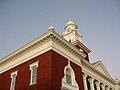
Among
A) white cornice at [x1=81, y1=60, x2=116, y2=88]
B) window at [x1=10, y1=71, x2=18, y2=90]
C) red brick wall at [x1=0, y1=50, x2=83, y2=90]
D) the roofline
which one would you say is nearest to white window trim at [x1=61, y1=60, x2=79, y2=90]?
red brick wall at [x1=0, y1=50, x2=83, y2=90]

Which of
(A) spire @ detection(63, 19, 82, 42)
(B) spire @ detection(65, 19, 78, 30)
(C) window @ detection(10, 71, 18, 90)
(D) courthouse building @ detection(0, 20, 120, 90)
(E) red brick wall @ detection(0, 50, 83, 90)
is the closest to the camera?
(E) red brick wall @ detection(0, 50, 83, 90)

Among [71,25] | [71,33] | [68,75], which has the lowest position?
[68,75]

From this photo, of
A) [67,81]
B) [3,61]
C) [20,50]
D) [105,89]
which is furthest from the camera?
[105,89]

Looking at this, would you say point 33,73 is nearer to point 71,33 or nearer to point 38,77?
point 38,77

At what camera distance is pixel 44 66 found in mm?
17938

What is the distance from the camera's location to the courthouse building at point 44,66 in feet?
57.2

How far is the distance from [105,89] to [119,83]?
569 cm

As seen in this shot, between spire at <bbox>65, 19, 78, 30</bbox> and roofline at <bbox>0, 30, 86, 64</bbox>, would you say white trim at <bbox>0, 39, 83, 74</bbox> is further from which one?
spire at <bbox>65, 19, 78, 30</bbox>

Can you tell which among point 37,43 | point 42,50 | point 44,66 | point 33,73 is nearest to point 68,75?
point 44,66

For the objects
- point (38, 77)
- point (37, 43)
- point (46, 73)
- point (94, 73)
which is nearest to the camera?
point (46, 73)

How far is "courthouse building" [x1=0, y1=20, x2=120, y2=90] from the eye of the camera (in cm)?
1742

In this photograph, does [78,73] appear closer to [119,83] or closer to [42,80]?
[42,80]

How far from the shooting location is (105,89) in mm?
30578

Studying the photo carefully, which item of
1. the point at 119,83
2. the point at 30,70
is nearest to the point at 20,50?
the point at 30,70
